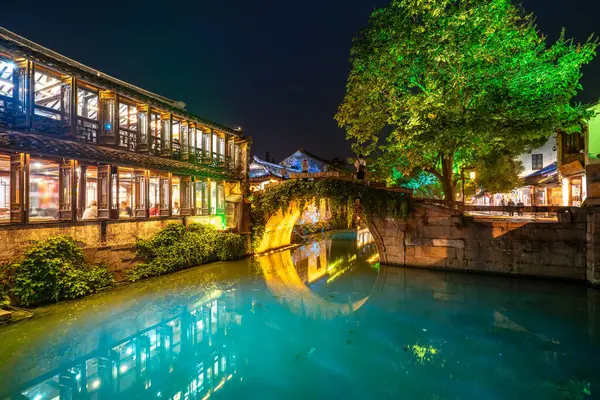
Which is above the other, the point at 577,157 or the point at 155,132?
the point at 155,132

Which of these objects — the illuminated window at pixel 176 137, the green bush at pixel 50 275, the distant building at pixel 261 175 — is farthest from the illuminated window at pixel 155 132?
the distant building at pixel 261 175

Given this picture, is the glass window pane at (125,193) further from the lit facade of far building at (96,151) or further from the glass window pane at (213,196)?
the glass window pane at (213,196)

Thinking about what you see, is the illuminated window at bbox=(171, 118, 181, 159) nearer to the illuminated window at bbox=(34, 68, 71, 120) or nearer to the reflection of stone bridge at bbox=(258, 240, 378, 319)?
the illuminated window at bbox=(34, 68, 71, 120)

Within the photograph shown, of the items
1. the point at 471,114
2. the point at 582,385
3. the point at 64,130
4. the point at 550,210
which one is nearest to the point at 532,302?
the point at 550,210

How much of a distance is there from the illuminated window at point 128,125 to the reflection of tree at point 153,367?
309 inches

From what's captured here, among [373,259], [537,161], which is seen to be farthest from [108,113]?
[537,161]

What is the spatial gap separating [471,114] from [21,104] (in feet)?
47.8

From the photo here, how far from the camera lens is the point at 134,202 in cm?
1195

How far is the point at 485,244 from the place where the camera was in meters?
11.3

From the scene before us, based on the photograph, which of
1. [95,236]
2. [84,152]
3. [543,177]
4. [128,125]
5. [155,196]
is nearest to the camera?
[84,152]

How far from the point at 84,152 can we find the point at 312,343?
9.70m

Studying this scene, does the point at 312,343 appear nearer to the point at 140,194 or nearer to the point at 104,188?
the point at 104,188

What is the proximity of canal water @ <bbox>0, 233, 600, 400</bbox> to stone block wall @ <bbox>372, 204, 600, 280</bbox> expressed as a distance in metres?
0.69

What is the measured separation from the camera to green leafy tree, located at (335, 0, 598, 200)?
10414mm
